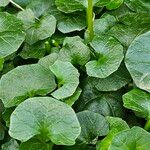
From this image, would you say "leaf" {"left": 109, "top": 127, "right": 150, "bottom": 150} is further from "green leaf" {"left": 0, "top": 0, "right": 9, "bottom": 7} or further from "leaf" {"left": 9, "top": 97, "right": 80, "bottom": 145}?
"green leaf" {"left": 0, "top": 0, "right": 9, "bottom": 7}

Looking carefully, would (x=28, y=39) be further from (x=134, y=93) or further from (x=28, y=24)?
(x=134, y=93)

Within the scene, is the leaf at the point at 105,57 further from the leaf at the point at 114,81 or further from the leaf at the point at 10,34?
the leaf at the point at 10,34

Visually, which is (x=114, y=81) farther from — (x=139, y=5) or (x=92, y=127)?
(x=139, y=5)

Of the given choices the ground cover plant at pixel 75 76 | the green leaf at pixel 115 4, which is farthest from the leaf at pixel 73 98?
the green leaf at pixel 115 4

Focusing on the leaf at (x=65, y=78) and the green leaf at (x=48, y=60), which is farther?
the green leaf at (x=48, y=60)

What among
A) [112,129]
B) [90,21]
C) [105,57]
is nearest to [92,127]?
[112,129]

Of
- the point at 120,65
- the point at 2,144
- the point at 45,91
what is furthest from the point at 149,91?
the point at 2,144
